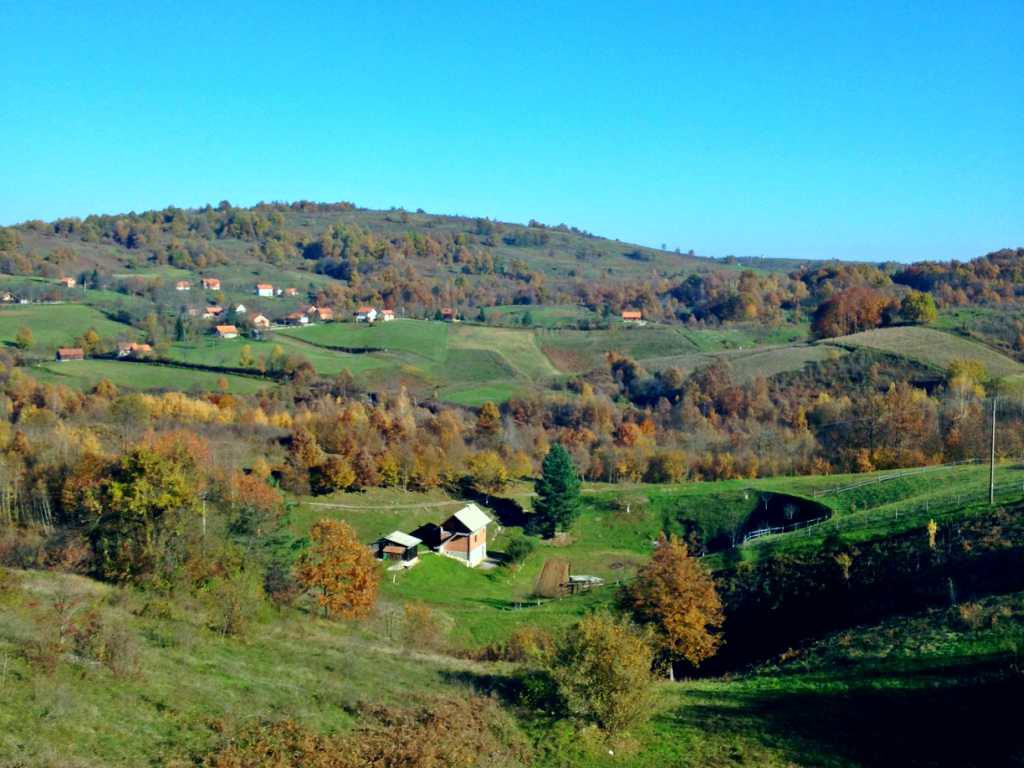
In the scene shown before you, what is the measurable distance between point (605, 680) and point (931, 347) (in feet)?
250

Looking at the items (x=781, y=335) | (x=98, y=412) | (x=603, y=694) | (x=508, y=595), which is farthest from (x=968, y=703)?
(x=781, y=335)

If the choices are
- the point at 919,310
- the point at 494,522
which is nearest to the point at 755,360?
the point at 919,310

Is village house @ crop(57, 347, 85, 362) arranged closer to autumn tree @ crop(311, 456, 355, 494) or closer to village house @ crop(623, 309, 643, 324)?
autumn tree @ crop(311, 456, 355, 494)

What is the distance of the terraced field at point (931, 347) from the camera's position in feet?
250

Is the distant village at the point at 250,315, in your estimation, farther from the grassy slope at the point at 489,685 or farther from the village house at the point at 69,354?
the grassy slope at the point at 489,685

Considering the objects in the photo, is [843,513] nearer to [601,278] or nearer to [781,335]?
[781,335]

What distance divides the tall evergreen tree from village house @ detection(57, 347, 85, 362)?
5352 centimetres

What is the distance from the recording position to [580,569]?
4547 cm

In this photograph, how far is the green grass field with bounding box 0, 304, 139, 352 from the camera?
83188 mm

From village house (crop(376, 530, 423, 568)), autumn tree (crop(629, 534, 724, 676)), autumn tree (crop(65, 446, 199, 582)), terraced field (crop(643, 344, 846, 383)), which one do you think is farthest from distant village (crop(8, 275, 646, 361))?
autumn tree (crop(629, 534, 724, 676))

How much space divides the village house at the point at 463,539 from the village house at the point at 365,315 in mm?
68327

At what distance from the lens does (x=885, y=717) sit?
17953mm

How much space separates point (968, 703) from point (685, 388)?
204 feet

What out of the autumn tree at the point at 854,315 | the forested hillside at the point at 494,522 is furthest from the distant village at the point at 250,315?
the autumn tree at the point at 854,315
